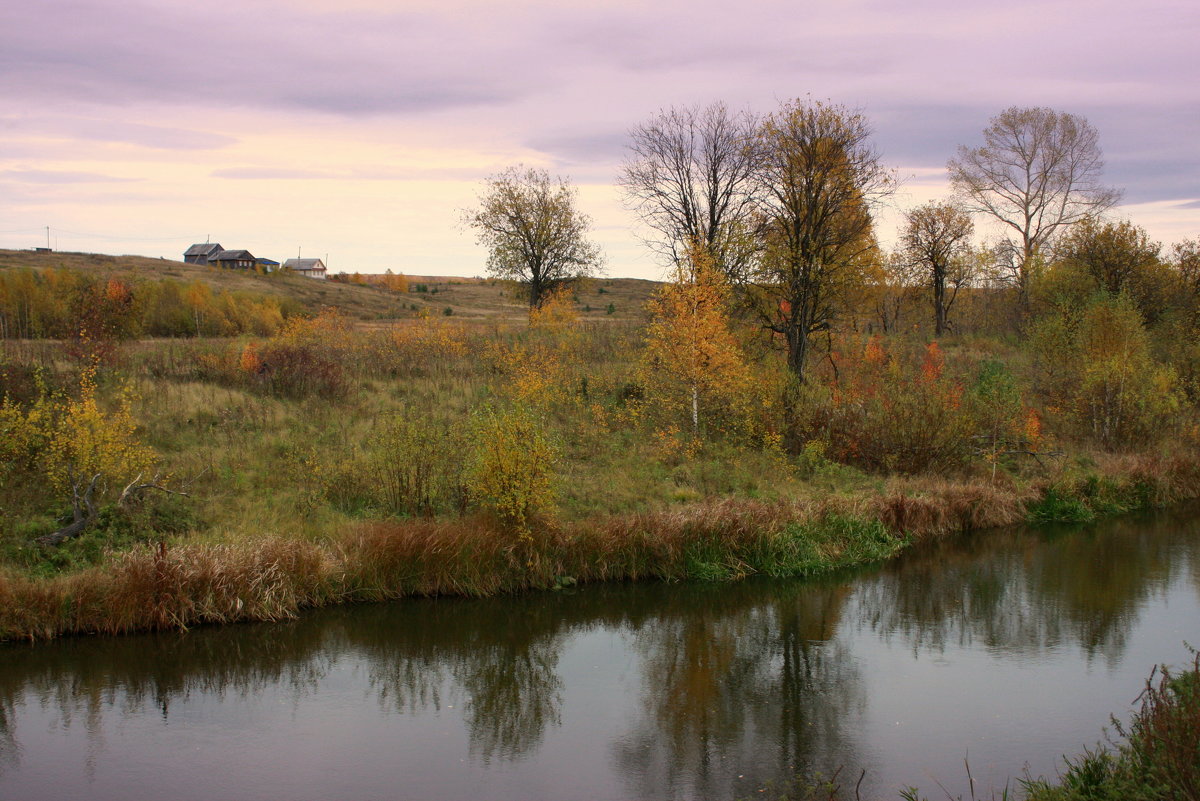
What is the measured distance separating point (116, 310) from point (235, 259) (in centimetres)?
6725

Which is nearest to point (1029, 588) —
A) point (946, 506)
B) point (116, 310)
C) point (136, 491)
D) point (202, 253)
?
point (946, 506)

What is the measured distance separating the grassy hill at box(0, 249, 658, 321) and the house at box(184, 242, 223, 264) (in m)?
22.6

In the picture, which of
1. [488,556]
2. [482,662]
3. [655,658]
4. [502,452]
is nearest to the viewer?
[482,662]

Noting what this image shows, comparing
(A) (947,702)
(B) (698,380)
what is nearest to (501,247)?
(B) (698,380)

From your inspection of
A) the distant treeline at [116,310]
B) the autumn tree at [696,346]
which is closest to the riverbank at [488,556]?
the autumn tree at [696,346]

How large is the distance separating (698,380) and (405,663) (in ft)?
44.6

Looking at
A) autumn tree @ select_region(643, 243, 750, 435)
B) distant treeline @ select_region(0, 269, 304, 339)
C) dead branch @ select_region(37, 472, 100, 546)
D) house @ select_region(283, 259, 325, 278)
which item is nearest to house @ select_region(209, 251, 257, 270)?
house @ select_region(283, 259, 325, 278)

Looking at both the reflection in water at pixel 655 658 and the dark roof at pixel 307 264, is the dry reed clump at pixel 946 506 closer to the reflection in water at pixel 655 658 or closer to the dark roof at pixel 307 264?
the reflection in water at pixel 655 658

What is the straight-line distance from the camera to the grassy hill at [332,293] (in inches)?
2249

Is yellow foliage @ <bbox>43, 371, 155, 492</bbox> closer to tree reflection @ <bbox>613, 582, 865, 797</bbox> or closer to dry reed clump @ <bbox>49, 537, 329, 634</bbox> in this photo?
dry reed clump @ <bbox>49, 537, 329, 634</bbox>

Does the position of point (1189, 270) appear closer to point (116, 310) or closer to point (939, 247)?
point (939, 247)

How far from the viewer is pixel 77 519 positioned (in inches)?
597

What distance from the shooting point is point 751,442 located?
2441 cm

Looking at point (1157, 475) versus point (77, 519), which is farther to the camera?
point (1157, 475)
